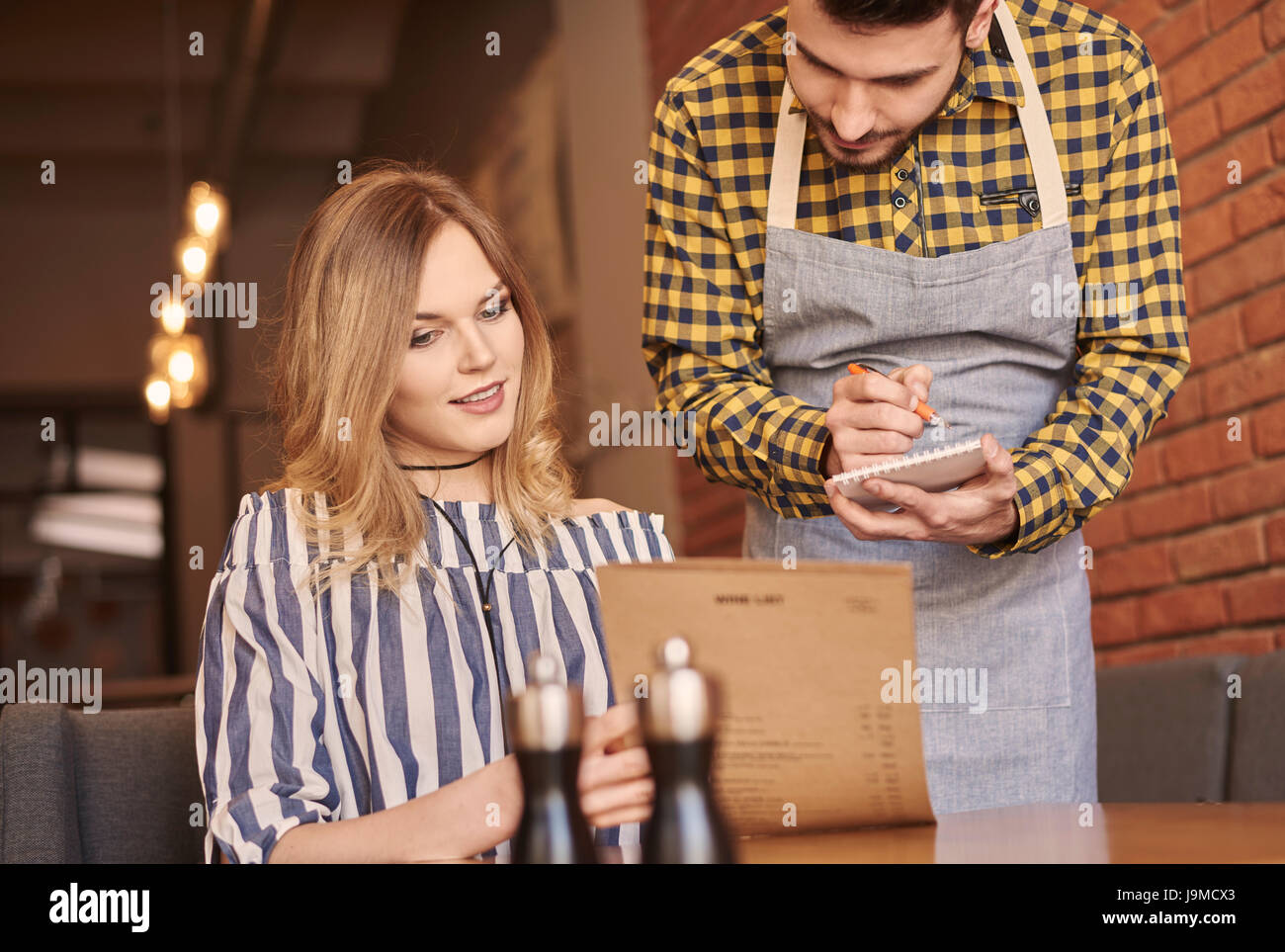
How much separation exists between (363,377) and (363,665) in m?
0.32

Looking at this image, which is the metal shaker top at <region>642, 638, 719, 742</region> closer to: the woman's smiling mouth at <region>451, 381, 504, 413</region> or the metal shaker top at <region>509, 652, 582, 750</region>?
the metal shaker top at <region>509, 652, 582, 750</region>

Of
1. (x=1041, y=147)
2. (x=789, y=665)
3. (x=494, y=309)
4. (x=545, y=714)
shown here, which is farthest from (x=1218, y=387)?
(x=545, y=714)

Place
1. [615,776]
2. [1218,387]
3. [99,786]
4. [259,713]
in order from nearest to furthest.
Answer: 1. [615,776]
2. [259,713]
3. [99,786]
4. [1218,387]

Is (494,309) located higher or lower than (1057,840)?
higher

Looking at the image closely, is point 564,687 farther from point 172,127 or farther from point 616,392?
point 172,127

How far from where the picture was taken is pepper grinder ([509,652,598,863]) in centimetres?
71

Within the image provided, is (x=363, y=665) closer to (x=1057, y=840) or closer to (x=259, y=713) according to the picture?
(x=259, y=713)

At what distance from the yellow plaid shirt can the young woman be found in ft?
0.65

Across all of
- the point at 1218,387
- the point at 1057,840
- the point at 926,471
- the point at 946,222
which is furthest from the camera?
the point at 1218,387

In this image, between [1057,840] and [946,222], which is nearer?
[1057,840]

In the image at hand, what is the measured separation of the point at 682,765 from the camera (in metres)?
0.71

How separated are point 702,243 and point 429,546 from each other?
21.9 inches

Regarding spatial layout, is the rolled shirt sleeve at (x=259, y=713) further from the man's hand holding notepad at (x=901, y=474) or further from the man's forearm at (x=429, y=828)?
the man's hand holding notepad at (x=901, y=474)

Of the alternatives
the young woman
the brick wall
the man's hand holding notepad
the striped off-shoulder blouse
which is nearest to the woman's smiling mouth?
the young woman
